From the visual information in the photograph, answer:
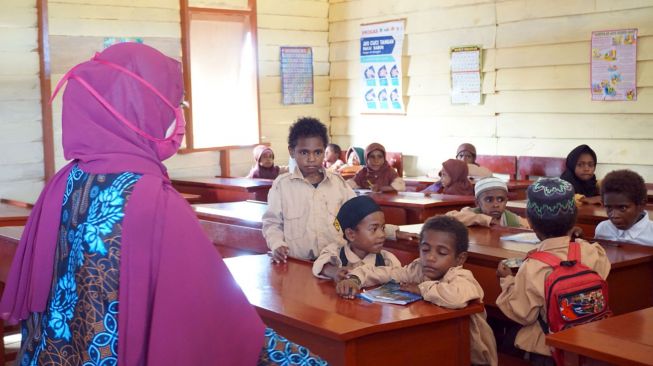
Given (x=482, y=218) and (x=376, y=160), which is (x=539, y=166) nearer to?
(x=376, y=160)

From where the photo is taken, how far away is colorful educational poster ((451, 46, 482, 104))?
8305mm

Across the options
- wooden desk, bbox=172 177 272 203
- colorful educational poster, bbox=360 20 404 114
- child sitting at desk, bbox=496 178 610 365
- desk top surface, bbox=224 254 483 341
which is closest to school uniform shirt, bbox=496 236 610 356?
child sitting at desk, bbox=496 178 610 365

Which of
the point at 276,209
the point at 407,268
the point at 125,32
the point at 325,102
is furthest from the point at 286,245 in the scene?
the point at 325,102

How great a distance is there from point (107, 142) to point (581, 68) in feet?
20.3

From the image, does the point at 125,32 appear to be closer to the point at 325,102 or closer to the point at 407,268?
the point at 325,102

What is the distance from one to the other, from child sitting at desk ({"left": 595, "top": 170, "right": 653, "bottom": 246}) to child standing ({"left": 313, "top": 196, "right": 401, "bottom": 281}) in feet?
4.28

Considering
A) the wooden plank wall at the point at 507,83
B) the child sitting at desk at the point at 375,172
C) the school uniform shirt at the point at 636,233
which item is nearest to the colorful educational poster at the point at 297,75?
the wooden plank wall at the point at 507,83

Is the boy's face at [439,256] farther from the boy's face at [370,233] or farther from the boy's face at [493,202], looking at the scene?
the boy's face at [493,202]

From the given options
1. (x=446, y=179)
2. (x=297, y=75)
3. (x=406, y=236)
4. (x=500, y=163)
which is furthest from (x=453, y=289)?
(x=297, y=75)

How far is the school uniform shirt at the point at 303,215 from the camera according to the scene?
4113 millimetres

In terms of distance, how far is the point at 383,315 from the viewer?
2789mm

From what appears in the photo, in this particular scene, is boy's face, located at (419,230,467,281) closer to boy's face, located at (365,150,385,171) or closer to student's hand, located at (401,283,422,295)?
student's hand, located at (401,283,422,295)

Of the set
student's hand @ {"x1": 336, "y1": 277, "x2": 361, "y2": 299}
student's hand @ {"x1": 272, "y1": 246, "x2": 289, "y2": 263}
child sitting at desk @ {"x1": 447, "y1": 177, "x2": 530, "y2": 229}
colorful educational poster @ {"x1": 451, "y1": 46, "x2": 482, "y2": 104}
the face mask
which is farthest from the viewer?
colorful educational poster @ {"x1": 451, "y1": 46, "x2": 482, "y2": 104}

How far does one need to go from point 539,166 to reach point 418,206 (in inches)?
91.1
